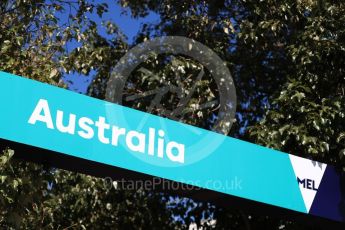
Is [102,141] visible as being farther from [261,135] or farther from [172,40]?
[172,40]

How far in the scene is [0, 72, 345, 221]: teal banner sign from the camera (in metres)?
6.38

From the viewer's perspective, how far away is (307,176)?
8.07 metres

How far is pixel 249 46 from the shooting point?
11.3 metres

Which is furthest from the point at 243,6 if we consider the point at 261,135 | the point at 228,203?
the point at 228,203

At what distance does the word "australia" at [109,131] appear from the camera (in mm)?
6457

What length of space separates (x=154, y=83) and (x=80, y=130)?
395 centimetres
